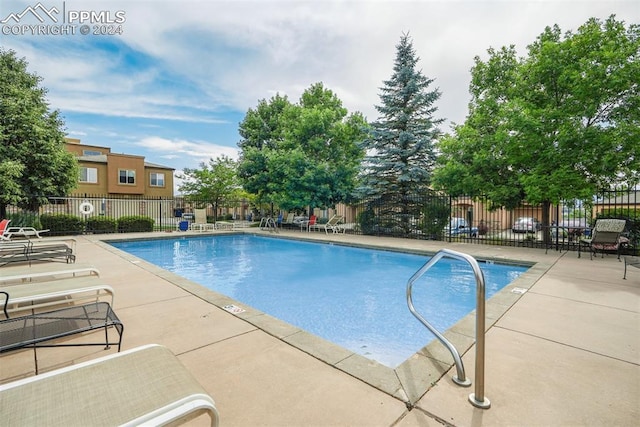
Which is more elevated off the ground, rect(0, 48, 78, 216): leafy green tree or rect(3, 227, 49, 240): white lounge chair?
rect(0, 48, 78, 216): leafy green tree

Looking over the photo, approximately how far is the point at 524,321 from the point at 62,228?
1719 centimetres

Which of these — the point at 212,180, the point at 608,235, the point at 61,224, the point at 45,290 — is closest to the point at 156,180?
the point at 212,180

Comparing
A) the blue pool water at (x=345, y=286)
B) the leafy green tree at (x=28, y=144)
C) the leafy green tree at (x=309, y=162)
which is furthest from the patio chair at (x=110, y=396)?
the leafy green tree at (x=28, y=144)

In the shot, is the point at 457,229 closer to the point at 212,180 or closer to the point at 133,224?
the point at 212,180

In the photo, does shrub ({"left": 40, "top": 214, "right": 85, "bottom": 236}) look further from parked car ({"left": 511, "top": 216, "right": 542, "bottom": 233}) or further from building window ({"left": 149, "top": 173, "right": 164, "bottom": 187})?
parked car ({"left": 511, "top": 216, "right": 542, "bottom": 233})

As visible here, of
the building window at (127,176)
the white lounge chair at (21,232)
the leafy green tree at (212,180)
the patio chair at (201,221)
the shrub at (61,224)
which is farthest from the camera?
the building window at (127,176)

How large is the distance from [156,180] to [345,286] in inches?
1074

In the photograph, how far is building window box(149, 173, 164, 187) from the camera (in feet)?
90.4

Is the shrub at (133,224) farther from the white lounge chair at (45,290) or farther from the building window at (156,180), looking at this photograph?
the building window at (156,180)

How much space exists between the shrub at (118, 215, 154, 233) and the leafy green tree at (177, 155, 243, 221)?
192 inches

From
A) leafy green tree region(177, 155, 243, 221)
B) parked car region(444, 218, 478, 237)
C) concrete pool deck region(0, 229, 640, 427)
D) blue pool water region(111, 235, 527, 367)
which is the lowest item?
blue pool water region(111, 235, 527, 367)

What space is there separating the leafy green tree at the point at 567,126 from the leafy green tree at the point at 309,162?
6.68 m

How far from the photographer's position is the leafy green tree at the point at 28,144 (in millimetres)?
11867

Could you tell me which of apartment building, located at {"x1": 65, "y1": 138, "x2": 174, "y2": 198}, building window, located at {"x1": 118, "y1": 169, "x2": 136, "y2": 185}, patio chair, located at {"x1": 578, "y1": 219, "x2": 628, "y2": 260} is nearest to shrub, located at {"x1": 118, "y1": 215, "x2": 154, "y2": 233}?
apartment building, located at {"x1": 65, "y1": 138, "x2": 174, "y2": 198}
